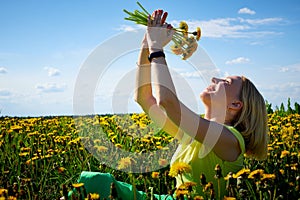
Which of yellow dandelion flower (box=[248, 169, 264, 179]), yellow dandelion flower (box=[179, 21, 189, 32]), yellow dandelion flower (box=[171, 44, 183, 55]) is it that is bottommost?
yellow dandelion flower (box=[248, 169, 264, 179])

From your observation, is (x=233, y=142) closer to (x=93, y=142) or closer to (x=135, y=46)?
(x=135, y=46)

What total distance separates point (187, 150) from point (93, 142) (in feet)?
6.13

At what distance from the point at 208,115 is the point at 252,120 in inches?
10.0

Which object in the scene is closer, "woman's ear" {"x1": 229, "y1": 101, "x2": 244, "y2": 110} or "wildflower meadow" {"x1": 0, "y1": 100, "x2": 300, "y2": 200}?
"wildflower meadow" {"x1": 0, "y1": 100, "x2": 300, "y2": 200}

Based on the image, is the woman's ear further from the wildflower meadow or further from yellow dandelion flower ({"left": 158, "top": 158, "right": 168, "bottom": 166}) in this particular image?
yellow dandelion flower ({"left": 158, "top": 158, "right": 168, "bottom": 166})

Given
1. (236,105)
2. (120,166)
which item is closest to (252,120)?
(236,105)

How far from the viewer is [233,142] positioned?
2271 millimetres

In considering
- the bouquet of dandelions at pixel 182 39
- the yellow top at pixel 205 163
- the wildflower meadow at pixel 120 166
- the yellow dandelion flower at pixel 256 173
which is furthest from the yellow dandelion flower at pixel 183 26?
the yellow dandelion flower at pixel 256 173

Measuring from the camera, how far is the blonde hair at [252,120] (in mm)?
2498

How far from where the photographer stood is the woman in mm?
2207

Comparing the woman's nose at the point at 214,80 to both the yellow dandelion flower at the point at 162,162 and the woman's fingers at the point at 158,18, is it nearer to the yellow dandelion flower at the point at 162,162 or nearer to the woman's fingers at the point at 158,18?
the woman's fingers at the point at 158,18

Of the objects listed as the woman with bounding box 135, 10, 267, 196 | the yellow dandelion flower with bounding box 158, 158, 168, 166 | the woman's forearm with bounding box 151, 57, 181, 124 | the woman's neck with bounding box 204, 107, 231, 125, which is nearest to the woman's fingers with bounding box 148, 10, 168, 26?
the woman with bounding box 135, 10, 267, 196

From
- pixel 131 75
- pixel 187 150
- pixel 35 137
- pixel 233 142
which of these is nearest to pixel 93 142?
pixel 35 137

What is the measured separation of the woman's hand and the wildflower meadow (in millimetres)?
681
